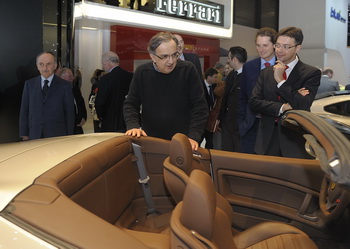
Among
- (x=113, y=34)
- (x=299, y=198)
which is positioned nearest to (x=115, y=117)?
(x=299, y=198)

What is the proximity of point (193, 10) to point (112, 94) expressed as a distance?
6.46 m

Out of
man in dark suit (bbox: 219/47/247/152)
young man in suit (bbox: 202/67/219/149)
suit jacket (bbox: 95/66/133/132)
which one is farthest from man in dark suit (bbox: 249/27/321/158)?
young man in suit (bbox: 202/67/219/149)

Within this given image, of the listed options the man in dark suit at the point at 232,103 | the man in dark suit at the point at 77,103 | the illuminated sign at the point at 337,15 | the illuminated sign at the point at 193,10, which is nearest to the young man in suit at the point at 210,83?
the man in dark suit at the point at 232,103

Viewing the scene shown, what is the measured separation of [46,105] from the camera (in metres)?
3.96

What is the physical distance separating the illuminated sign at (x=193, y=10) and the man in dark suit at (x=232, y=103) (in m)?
5.53

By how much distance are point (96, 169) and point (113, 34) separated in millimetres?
7999

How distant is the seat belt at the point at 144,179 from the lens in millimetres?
2212

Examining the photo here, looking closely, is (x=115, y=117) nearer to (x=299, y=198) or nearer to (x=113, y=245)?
(x=299, y=198)

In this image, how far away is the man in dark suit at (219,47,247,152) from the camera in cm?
443

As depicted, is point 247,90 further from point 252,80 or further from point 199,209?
point 199,209

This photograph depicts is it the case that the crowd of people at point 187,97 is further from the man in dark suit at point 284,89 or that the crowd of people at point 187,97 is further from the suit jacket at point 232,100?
the suit jacket at point 232,100

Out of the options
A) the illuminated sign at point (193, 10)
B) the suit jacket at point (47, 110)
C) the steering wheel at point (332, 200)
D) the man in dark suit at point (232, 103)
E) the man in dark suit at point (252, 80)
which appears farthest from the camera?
the illuminated sign at point (193, 10)

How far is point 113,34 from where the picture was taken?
30.5 ft

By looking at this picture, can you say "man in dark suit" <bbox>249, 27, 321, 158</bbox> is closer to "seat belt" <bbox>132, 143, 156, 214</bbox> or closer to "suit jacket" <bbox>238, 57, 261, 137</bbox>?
"suit jacket" <bbox>238, 57, 261, 137</bbox>
